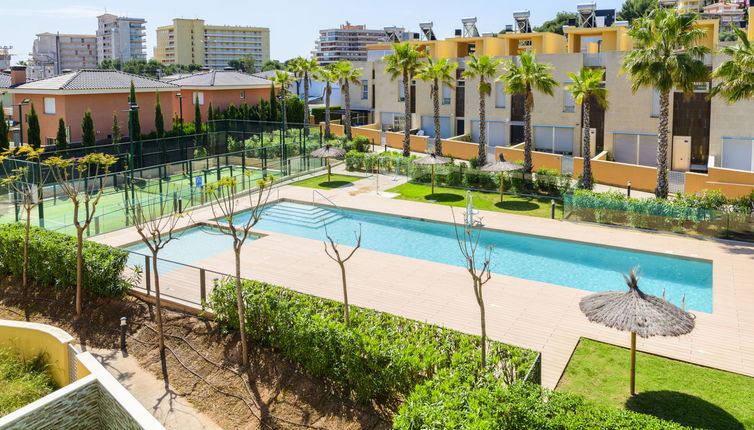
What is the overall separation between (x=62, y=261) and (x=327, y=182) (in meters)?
18.3

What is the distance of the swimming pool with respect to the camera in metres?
19.0

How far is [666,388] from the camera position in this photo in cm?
1154

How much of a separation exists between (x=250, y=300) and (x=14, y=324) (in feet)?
16.3

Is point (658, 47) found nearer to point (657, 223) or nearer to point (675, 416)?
point (657, 223)

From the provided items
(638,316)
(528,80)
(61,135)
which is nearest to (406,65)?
(528,80)

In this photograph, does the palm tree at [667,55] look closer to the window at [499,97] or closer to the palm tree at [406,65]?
the palm tree at [406,65]

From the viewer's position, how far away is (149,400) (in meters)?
11.5

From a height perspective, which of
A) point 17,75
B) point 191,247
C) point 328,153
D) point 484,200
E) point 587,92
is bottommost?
point 191,247

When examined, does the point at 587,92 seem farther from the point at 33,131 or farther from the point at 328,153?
the point at 33,131

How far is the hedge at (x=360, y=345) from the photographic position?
406 inches

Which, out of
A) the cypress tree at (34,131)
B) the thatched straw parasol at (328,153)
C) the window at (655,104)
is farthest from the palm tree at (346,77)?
the window at (655,104)

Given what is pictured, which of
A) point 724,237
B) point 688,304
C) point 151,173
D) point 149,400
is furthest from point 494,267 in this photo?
point 151,173

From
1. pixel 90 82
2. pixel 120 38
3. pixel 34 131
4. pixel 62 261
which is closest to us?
pixel 62 261

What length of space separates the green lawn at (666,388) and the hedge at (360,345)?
83.4 inches
